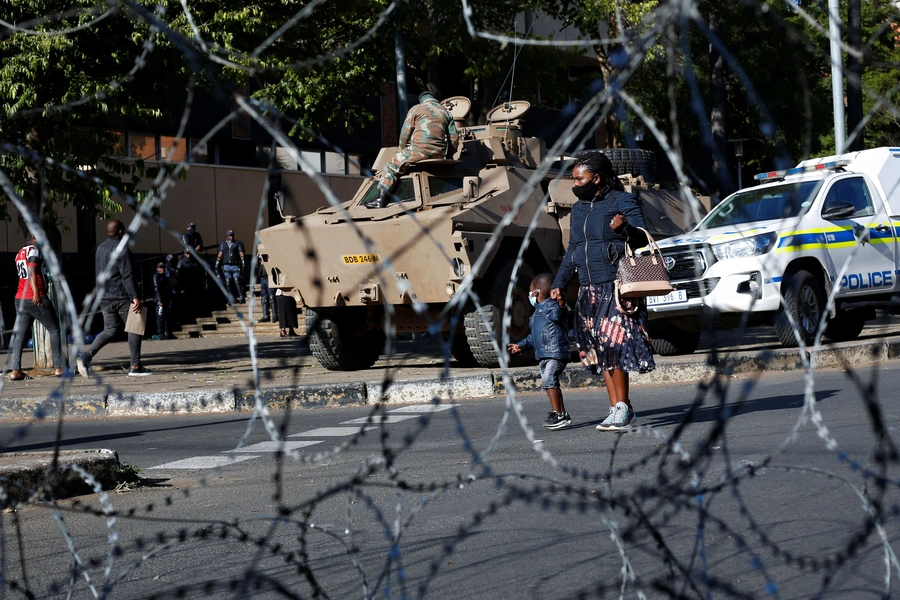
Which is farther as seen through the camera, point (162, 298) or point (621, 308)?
point (162, 298)

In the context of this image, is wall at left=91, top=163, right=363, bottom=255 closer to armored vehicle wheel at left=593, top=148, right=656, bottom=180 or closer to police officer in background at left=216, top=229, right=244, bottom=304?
police officer in background at left=216, top=229, right=244, bottom=304

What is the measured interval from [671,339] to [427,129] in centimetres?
337

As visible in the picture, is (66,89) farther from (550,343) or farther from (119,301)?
(550,343)

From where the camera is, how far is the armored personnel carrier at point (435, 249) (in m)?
10.5

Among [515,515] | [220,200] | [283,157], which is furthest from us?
[220,200]

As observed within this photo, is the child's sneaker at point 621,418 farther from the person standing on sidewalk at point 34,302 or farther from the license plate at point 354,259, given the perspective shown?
the person standing on sidewalk at point 34,302

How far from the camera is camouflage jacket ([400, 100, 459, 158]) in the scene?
11094 mm

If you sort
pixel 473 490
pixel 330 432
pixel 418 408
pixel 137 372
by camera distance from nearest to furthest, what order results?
pixel 473 490
pixel 330 432
pixel 418 408
pixel 137 372

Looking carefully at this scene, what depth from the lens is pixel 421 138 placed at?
11.2 metres

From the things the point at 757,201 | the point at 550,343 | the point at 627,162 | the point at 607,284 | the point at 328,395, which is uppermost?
the point at 627,162

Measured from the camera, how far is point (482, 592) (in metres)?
3.26

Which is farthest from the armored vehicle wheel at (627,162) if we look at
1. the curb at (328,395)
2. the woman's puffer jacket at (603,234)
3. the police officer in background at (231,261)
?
the police officer in background at (231,261)

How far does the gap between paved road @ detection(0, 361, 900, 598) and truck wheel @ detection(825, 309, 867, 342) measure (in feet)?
Result: 17.3

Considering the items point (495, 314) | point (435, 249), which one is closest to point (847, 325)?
point (495, 314)
